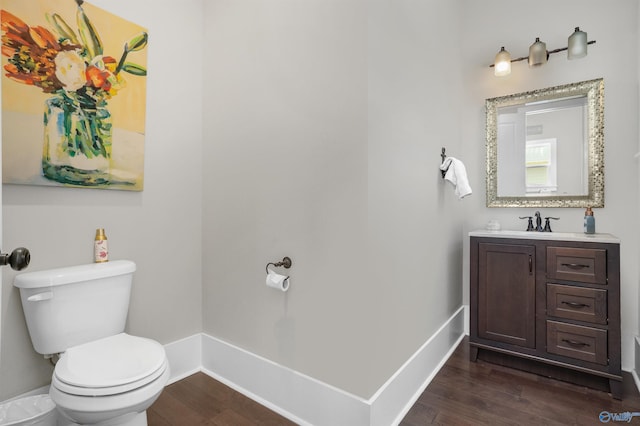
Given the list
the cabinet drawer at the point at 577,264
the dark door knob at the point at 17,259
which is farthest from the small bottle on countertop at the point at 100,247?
the cabinet drawer at the point at 577,264

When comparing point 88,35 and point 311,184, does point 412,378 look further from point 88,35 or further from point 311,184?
point 88,35

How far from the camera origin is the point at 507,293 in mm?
2252

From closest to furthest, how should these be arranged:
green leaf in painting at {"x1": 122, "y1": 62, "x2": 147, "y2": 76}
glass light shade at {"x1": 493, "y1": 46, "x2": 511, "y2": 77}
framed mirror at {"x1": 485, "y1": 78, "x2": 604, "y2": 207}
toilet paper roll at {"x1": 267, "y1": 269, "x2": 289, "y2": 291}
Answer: toilet paper roll at {"x1": 267, "y1": 269, "x2": 289, "y2": 291} → green leaf in painting at {"x1": 122, "y1": 62, "x2": 147, "y2": 76} → framed mirror at {"x1": 485, "y1": 78, "x2": 604, "y2": 207} → glass light shade at {"x1": 493, "y1": 46, "x2": 511, "y2": 77}

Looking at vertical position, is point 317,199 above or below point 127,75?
below

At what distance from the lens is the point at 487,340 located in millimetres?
2316

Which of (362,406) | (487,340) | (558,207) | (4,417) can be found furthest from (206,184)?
(558,207)

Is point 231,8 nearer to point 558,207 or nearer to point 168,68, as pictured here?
point 168,68

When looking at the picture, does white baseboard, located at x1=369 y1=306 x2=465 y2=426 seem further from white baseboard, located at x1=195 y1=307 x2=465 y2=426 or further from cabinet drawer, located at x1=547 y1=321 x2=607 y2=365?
cabinet drawer, located at x1=547 y1=321 x2=607 y2=365

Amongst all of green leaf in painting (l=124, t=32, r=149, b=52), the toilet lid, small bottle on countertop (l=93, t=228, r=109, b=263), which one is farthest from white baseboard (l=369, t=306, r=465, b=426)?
green leaf in painting (l=124, t=32, r=149, b=52)

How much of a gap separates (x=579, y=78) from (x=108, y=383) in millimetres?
3315

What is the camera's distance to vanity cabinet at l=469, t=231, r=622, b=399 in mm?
1933

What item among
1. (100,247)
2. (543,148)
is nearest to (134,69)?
(100,247)

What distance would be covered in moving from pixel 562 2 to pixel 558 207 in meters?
1.52

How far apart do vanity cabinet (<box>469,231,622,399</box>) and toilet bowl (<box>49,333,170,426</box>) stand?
6.82 feet
